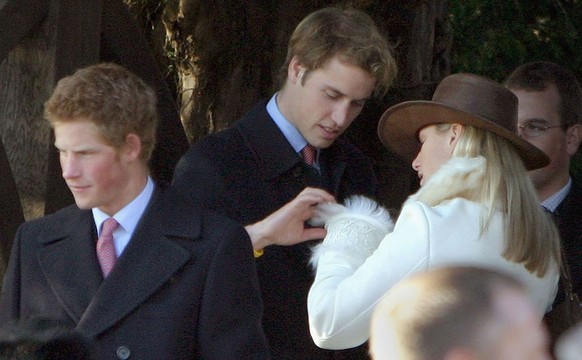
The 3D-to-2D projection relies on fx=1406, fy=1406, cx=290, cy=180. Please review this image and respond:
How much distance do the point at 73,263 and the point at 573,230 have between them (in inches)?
64.2

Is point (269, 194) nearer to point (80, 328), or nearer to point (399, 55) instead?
point (80, 328)

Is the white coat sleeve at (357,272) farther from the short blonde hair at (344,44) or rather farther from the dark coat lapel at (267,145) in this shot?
the short blonde hair at (344,44)

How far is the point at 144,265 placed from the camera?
3.69 m

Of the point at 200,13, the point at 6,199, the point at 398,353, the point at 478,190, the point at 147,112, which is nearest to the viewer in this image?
the point at 398,353

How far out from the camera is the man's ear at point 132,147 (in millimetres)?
3717

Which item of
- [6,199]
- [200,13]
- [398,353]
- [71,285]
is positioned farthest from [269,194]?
[398,353]

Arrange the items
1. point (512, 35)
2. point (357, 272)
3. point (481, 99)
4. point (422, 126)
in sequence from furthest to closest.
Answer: point (512, 35) < point (422, 126) < point (481, 99) < point (357, 272)

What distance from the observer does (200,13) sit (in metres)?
5.92

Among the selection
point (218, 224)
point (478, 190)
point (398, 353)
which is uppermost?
point (398, 353)

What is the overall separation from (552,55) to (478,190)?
385 centimetres

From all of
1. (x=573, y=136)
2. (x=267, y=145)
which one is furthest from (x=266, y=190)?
Result: (x=573, y=136)

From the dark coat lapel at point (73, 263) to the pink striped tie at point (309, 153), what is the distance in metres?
0.91

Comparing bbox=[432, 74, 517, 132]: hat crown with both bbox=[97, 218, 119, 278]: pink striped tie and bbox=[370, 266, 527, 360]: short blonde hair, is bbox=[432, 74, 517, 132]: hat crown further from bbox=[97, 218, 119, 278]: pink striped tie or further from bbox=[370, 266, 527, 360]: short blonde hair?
bbox=[370, 266, 527, 360]: short blonde hair

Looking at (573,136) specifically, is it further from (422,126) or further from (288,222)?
(288,222)
